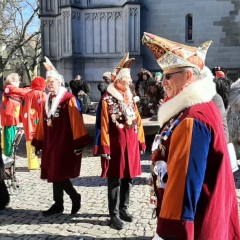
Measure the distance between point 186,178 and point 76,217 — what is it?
9.60 ft

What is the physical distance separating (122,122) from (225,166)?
220 centimetres

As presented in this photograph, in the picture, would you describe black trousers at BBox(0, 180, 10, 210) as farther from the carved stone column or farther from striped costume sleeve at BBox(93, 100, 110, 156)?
the carved stone column

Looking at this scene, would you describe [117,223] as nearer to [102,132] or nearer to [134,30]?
[102,132]

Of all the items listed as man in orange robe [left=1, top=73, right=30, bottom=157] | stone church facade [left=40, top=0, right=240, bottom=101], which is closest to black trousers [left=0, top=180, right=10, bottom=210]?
man in orange robe [left=1, top=73, right=30, bottom=157]

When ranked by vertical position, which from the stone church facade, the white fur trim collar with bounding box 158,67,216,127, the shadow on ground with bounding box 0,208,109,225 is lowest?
the shadow on ground with bounding box 0,208,109,225

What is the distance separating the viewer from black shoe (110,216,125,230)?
4.42m

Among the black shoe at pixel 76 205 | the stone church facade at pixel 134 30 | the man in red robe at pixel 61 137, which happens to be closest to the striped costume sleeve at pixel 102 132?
the man in red robe at pixel 61 137

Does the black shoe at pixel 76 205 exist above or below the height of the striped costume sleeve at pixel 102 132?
below

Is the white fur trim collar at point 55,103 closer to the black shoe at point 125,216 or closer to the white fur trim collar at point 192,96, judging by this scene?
the black shoe at point 125,216

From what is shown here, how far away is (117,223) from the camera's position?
4426mm

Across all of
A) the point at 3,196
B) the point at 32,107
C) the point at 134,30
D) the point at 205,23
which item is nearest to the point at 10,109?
the point at 32,107

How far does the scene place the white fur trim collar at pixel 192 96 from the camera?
2.37 m

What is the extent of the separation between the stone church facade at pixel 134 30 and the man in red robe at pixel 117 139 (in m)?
12.5

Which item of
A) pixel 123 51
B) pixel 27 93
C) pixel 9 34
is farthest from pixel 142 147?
pixel 9 34
